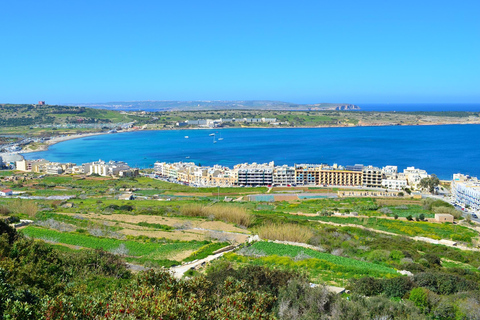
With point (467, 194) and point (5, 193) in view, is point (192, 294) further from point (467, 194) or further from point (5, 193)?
point (467, 194)

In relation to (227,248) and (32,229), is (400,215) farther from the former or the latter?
(32,229)

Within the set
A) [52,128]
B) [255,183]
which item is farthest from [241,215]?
[52,128]

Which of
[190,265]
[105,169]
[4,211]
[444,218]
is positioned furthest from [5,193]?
[444,218]

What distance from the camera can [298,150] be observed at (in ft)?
232

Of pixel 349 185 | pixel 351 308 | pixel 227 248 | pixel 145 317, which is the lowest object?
pixel 349 185

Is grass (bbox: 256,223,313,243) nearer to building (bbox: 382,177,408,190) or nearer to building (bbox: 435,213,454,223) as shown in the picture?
building (bbox: 435,213,454,223)

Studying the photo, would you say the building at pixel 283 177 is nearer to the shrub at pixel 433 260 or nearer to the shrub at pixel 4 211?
the shrub at pixel 4 211

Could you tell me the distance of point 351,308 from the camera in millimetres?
8008

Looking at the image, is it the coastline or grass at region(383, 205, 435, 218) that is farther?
the coastline


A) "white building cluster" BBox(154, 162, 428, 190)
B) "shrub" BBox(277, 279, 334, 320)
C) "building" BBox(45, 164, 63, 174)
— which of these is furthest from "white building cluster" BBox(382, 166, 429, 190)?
"building" BBox(45, 164, 63, 174)

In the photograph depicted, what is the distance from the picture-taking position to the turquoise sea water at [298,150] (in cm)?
5884

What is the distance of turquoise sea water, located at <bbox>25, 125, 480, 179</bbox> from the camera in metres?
58.8

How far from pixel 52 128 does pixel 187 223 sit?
315 ft

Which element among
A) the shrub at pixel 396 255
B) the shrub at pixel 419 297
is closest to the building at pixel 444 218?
the shrub at pixel 396 255
